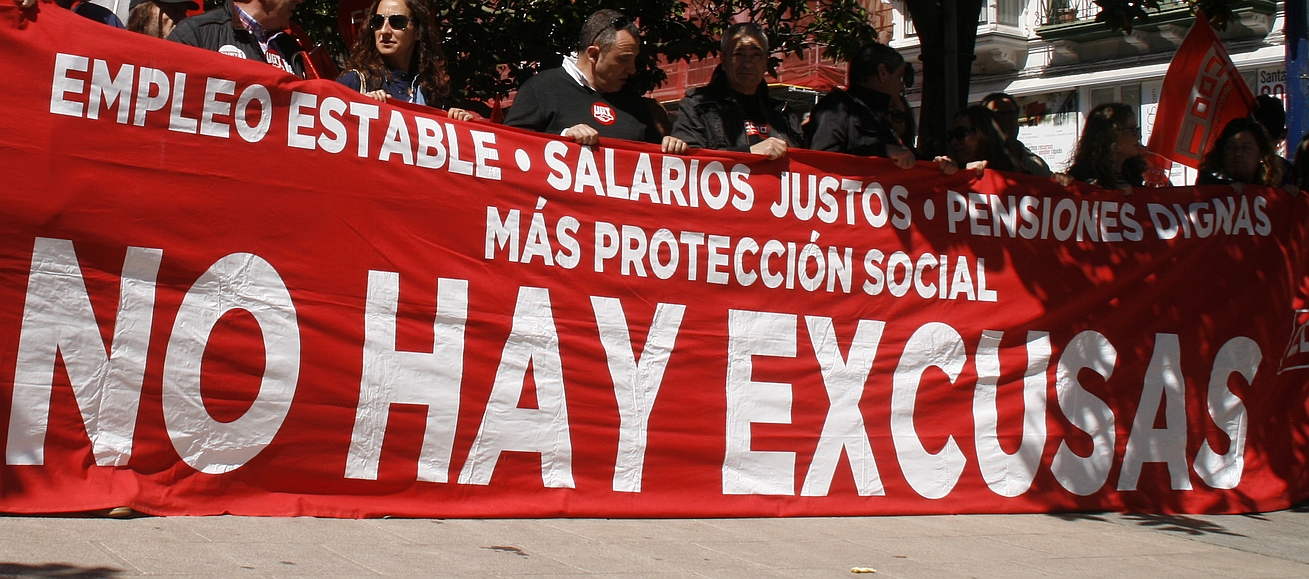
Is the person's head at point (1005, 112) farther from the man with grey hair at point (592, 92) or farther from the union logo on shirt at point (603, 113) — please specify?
the union logo on shirt at point (603, 113)

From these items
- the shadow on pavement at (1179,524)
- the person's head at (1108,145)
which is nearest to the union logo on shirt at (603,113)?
the person's head at (1108,145)

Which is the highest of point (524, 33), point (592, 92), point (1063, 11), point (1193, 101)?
point (1063, 11)

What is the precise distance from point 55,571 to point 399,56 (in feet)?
8.93

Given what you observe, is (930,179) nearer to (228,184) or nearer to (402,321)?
(402,321)

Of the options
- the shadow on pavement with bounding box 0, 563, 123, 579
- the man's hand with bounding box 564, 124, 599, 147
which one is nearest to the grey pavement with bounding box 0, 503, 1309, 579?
the shadow on pavement with bounding box 0, 563, 123, 579

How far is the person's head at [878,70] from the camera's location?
673 cm

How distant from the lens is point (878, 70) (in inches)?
265

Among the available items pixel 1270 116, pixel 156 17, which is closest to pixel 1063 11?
pixel 1270 116

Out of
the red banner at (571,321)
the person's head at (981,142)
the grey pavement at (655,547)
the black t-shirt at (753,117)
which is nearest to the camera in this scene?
the grey pavement at (655,547)

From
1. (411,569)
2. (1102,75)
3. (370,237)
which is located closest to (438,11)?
(370,237)

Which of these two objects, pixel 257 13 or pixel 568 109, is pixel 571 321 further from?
pixel 257 13

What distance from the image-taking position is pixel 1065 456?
21.7 ft

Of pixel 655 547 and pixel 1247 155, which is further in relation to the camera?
pixel 1247 155

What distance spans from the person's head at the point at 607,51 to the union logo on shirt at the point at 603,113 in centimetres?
9
